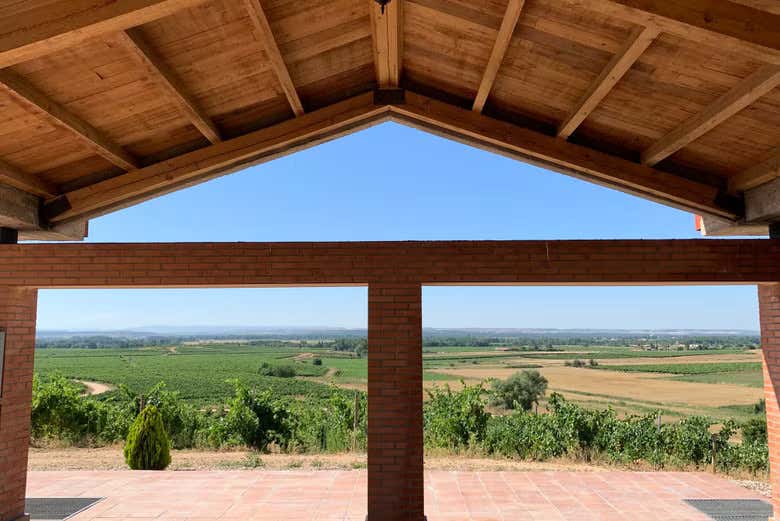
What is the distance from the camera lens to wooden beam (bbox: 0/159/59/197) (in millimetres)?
4812

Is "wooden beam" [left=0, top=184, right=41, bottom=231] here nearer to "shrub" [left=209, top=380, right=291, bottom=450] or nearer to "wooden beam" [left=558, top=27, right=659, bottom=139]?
"wooden beam" [left=558, top=27, right=659, bottom=139]

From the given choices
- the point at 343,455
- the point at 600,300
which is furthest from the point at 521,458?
the point at 600,300

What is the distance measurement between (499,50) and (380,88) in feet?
5.20

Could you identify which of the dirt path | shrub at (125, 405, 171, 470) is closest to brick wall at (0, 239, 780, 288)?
shrub at (125, 405, 171, 470)

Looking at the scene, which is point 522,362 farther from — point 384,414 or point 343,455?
point 384,414

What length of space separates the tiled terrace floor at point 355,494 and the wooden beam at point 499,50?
450 centimetres

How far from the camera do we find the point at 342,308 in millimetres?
59094

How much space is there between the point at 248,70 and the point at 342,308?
181 feet

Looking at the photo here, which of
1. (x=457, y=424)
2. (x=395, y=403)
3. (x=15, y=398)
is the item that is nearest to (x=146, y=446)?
(x=15, y=398)

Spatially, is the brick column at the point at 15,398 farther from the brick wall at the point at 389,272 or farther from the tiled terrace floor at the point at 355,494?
the tiled terrace floor at the point at 355,494

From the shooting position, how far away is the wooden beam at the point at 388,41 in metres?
4.13

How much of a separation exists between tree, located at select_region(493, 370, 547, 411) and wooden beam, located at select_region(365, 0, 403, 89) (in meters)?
24.7

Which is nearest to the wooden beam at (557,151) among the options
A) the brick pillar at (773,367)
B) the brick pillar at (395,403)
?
the brick pillar at (773,367)

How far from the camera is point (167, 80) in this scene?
414 cm
